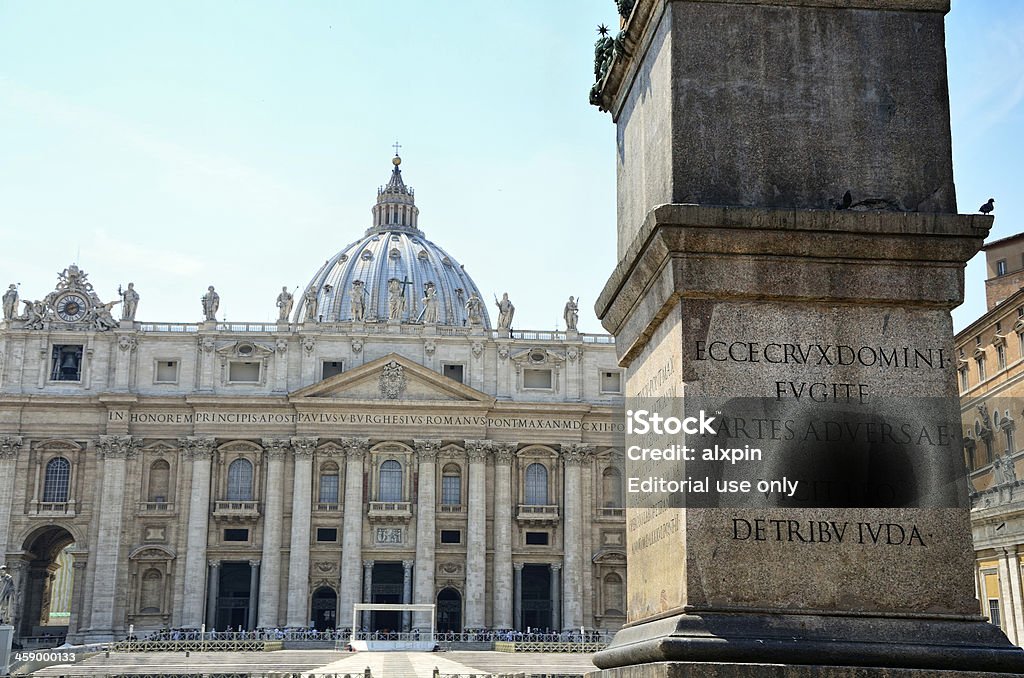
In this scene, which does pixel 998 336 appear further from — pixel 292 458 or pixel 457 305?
pixel 457 305

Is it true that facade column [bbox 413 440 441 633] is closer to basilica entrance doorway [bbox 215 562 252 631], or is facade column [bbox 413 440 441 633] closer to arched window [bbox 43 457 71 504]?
basilica entrance doorway [bbox 215 562 252 631]

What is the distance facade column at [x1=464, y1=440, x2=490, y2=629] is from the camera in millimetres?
68312

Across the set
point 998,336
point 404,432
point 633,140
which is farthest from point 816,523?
point 404,432

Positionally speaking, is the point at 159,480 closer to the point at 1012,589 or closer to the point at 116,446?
the point at 116,446

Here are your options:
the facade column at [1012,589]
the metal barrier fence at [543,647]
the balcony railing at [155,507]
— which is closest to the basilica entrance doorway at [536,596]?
the metal barrier fence at [543,647]

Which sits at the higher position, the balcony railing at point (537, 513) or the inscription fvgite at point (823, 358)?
the balcony railing at point (537, 513)

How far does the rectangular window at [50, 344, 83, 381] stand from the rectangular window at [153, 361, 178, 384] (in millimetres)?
4251

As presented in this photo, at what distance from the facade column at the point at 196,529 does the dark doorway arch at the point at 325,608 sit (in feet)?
19.6

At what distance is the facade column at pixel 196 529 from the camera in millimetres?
66688

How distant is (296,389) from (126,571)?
13.2 m

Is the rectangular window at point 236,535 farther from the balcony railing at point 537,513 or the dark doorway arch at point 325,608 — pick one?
the balcony railing at point 537,513

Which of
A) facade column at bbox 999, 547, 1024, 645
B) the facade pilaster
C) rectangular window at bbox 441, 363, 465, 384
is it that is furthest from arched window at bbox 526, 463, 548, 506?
facade column at bbox 999, 547, 1024, 645

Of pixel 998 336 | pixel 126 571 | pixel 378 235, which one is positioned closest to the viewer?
pixel 998 336

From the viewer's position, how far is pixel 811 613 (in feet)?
19.5
